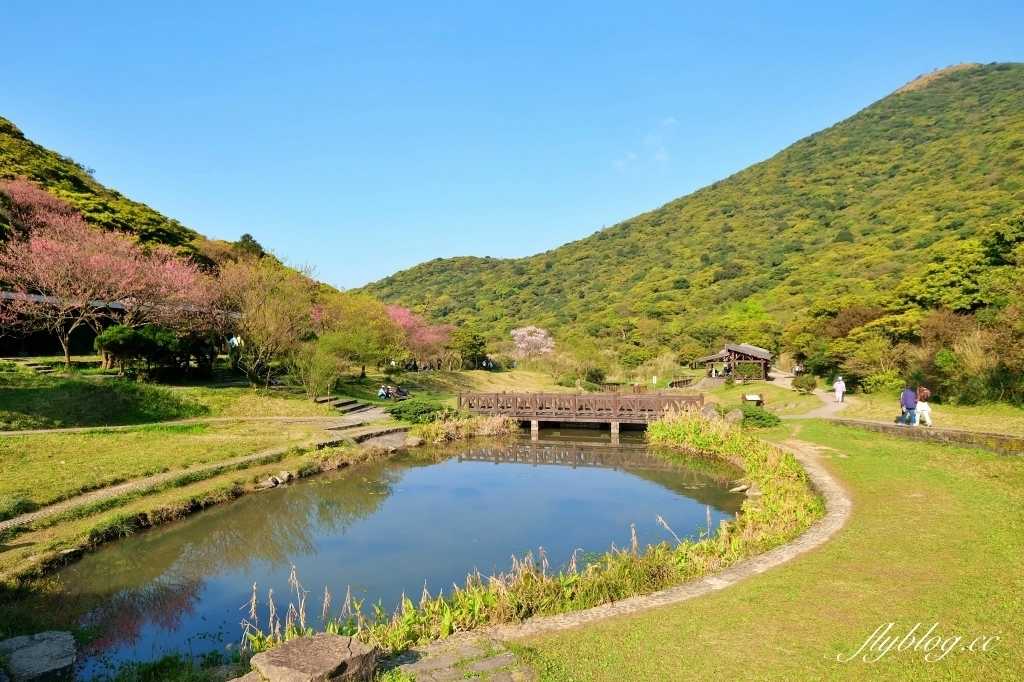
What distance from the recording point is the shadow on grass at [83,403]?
52.8ft

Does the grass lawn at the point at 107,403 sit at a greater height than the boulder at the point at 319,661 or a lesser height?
greater

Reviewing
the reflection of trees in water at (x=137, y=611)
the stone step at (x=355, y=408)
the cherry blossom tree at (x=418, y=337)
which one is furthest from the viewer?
the cherry blossom tree at (x=418, y=337)

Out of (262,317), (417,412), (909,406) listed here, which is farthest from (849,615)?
(262,317)

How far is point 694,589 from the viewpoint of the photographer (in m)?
6.78

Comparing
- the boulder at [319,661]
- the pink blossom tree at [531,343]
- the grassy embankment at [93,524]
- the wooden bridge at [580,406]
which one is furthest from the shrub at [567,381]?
the boulder at [319,661]

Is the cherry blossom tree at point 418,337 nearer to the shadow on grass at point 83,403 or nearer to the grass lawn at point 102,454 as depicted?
the shadow on grass at point 83,403

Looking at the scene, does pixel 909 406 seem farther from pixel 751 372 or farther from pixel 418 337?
pixel 418 337

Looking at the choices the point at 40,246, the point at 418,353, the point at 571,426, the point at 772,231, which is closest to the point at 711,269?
the point at 772,231

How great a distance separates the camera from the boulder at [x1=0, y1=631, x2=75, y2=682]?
5.26m

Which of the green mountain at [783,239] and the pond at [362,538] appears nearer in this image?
the pond at [362,538]

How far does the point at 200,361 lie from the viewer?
26.2 metres

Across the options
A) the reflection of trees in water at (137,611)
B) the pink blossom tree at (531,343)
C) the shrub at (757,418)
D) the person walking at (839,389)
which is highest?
the pink blossom tree at (531,343)

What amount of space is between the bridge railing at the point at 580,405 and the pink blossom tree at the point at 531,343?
2816 centimetres

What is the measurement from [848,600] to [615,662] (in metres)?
2.76
